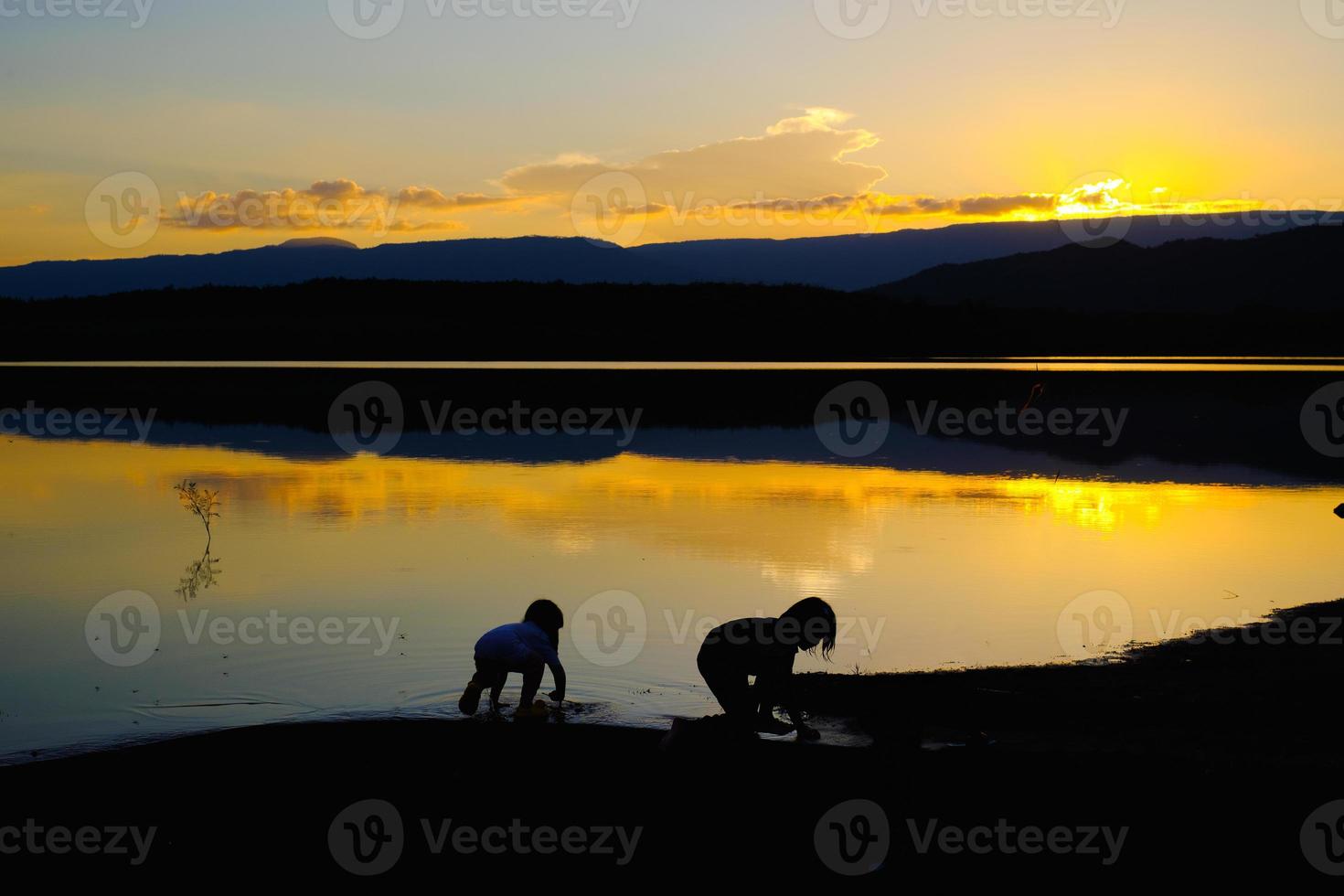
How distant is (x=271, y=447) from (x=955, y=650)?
81.6 ft

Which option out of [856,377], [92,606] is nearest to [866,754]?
[92,606]

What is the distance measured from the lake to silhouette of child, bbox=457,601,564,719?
54 cm

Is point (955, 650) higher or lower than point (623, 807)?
higher

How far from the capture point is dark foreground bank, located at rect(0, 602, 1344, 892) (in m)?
7.51

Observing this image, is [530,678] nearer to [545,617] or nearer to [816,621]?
[545,617]

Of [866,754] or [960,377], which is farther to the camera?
[960,377]

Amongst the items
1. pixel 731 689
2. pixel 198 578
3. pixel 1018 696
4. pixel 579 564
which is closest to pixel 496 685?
pixel 731 689

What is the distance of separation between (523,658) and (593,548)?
915cm

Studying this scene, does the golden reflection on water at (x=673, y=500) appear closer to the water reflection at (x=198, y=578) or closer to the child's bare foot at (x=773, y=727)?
the water reflection at (x=198, y=578)

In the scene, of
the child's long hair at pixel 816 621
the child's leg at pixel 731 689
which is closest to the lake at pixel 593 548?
the child's leg at pixel 731 689

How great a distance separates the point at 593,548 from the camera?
19.3 m

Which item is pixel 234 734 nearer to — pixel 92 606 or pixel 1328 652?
pixel 92 606

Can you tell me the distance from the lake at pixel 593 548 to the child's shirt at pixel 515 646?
0.82m

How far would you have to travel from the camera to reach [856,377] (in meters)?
71.3
